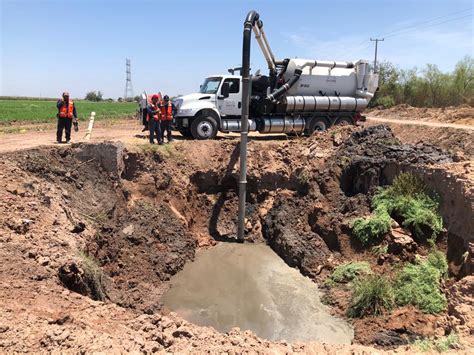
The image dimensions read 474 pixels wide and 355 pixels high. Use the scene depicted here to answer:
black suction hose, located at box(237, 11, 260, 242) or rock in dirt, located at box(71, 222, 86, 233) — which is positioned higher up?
black suction hose, located at box(237, 11, 260, 242)

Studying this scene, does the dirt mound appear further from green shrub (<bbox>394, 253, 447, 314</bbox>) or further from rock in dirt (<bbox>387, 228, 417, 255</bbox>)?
green shrub (<bbox>394, 253, 447, 314</bbox>)

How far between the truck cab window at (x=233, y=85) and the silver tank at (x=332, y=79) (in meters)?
2.04

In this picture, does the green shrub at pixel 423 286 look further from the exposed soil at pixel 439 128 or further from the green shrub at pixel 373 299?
the exposed soil at pixel 439 128

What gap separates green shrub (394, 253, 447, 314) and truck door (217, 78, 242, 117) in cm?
871

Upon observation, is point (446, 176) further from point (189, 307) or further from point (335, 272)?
point (189, 307)

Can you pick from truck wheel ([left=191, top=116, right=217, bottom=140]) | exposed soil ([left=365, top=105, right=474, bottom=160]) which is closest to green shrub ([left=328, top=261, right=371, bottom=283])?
exposed soil ([left=365, top=105, right=474, bottom=160])

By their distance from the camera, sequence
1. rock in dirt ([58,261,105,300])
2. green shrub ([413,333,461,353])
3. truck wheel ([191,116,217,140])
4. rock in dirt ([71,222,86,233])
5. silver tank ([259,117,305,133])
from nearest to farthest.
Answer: green shrub ([413,333,461,353])
rock in dirt ([58,261,105,300])
rock in dirt ([71,222,86,233])
truck wheel ([191,116,217,140])
silver tank ([259,117,305,133])

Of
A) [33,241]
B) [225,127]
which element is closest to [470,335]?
[33,241]

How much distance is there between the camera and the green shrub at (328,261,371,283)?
9688mm

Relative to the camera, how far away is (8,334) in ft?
15.4

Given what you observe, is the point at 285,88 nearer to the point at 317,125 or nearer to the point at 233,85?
the point at 233,85

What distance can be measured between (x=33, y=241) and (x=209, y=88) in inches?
382

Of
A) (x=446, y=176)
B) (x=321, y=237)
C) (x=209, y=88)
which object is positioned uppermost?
(x=209, y=88)

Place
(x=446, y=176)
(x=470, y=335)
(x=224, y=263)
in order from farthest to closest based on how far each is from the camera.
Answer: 1. (x=224, y=263)
2. (x=446, y=176)
3. (x=470, y=335)
